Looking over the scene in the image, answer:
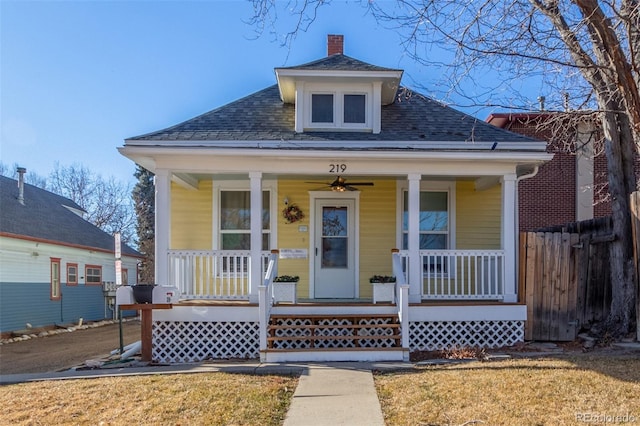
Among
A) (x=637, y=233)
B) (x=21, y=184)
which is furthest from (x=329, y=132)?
(x=21, y=184)

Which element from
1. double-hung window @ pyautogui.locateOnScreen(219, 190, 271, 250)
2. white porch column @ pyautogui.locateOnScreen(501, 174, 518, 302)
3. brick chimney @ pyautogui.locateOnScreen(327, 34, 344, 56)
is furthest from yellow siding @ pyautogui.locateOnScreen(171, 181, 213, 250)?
white porch column @ pyautogui.locateOnScreen(501, 174, 518, 302)

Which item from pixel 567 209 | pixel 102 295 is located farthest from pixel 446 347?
pixel 102 295

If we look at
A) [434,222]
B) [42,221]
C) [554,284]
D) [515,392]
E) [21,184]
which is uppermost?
[21,184]

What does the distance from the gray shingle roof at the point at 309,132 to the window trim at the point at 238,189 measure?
1275 mm

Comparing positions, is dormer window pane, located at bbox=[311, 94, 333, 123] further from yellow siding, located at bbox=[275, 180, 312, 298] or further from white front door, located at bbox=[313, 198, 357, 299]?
white front door, located at bbox=[313, 198, 357, 299]

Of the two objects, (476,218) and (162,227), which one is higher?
(476,218)

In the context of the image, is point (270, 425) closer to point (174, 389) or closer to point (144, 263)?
point (174, 389)

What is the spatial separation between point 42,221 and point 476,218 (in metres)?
16.0

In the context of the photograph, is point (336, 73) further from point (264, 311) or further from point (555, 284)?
point (555, 284)

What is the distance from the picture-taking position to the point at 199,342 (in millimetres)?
8031

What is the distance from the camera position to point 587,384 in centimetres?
530

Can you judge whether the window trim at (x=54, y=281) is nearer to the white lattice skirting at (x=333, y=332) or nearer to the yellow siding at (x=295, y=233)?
the yellow siding at (x=295, y=233)

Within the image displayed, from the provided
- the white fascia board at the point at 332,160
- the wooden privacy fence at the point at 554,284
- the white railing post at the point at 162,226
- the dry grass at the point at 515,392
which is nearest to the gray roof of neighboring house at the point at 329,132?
the white fascia board at the point at 332,160

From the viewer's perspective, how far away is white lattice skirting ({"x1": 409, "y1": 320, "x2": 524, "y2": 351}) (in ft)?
26.7
